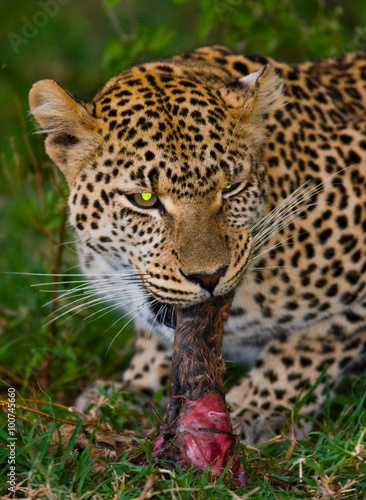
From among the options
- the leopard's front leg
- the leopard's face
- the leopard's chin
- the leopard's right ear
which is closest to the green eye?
the leopard's face

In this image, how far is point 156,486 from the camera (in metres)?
4.29

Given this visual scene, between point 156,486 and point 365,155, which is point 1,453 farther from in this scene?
point 365,155

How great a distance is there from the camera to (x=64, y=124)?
5.52m

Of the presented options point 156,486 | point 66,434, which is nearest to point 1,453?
point 66,434

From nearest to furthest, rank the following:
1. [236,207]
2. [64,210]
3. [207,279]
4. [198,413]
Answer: [198,413] → [207,279] → [236,207] → [64,210]

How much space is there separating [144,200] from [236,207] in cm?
61

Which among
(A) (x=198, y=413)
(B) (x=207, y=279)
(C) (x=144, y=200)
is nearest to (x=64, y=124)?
(C) (x=144, y=200)

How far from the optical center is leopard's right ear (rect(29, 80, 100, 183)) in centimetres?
533

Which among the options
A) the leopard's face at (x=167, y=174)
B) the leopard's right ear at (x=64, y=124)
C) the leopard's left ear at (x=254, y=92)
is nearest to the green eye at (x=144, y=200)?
the leopard's face at (x=167, y=174)

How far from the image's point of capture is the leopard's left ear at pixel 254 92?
5.53 meters

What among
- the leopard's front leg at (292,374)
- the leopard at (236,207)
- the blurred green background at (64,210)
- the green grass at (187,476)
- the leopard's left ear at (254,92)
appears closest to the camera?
the green grass at (187,476)

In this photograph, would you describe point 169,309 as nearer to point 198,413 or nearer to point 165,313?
point 165,313

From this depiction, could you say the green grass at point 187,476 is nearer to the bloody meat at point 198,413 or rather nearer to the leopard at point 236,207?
the bloody meat at point 198,413

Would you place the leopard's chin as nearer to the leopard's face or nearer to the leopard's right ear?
the leopard's face
